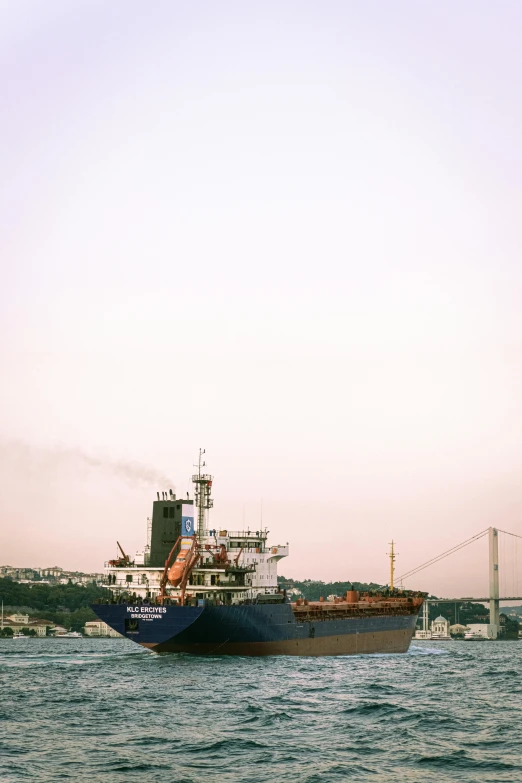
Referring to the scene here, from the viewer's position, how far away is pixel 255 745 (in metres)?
29.8

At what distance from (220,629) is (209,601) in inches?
132

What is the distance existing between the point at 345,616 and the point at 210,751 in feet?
151

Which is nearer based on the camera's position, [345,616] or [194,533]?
[194,533]

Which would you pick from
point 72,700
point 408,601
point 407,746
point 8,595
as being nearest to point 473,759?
point 407,746

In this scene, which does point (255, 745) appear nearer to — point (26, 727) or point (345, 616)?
point (26, 727)

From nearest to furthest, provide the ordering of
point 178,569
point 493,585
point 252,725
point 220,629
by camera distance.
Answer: point 252,725, point 220,629, point 178,569, point 493,585

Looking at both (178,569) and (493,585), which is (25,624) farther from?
(178,569)

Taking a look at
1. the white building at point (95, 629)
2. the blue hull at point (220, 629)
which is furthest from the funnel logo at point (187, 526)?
the white building at point (95, 629)

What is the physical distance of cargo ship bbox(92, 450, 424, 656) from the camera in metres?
57.2

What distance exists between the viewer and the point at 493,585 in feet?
584

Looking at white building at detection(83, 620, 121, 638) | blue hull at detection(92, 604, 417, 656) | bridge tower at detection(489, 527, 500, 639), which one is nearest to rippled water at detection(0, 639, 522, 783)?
blue hull at detection(92, 604, 417, 656)

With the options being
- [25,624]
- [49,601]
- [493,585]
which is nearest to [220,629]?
[25,624]

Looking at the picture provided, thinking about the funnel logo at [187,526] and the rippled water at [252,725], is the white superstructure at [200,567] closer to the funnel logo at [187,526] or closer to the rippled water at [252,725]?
the funnel logo at [187,526]

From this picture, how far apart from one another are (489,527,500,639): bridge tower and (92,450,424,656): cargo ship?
108106mm
